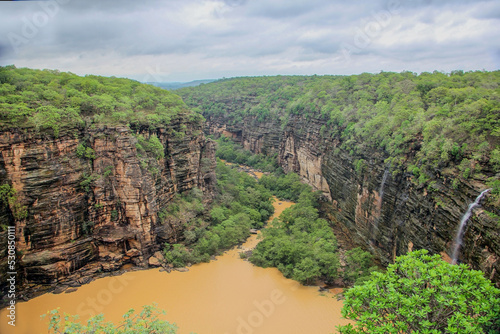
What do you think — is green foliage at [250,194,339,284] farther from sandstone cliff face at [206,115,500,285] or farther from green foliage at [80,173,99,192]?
Answer: green foliage at [80,173,99,192]

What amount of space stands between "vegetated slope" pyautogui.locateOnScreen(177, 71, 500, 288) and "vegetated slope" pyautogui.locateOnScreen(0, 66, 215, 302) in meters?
12.5

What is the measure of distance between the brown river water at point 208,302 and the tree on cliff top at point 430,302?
24.9ft

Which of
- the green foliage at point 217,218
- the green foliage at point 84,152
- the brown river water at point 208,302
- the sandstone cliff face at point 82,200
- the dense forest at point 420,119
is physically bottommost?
the brown river water at point 208,302

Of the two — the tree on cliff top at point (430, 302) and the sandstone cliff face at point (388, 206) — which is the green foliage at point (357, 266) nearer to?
the sandstone cliff face at point (388, 206)

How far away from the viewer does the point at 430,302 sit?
8.50 metres

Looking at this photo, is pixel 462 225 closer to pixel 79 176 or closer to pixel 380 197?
pixel 380 197

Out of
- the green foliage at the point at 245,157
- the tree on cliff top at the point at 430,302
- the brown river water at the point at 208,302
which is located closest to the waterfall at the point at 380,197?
the brown river water at the point at 208,302

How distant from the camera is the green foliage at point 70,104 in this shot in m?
17.2

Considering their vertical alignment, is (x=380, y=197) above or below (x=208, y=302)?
above

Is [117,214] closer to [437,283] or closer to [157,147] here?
[157,147]

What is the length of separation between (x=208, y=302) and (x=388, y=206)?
11.0 metres

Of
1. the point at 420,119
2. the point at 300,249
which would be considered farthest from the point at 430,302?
the point at 420,119

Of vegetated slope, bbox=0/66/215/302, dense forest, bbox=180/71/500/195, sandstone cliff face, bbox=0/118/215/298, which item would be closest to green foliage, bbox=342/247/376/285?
dense forest, bbox=180/71/500/195

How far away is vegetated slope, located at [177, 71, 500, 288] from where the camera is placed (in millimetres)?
13352
